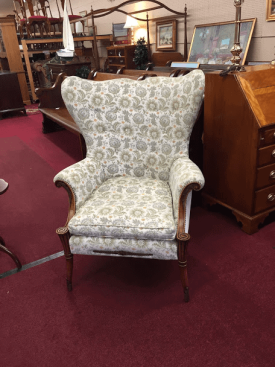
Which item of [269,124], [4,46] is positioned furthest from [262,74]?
[4,46]

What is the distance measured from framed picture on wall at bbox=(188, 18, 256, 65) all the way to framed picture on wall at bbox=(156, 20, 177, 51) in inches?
25.3

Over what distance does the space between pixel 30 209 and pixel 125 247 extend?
1466mm

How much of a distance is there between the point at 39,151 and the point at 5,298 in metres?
2.84

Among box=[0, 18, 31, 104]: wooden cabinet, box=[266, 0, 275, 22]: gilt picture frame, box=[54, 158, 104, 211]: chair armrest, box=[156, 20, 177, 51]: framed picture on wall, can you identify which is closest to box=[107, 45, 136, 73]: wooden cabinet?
box=[156, 20, 177, 51]: framed picture on wall

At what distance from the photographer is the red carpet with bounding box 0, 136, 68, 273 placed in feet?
7.40

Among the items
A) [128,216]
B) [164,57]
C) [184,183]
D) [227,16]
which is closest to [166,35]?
[164,57]

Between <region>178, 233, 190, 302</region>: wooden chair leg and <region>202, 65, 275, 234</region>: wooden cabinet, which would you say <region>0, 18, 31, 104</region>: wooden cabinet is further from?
<region>178, 233, 190, 302</region>: wooden chair leg

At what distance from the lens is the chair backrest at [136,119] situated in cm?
196

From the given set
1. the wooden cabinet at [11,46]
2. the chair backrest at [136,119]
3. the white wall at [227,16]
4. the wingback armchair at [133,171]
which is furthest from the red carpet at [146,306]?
the wooden cabinet at [11,46]

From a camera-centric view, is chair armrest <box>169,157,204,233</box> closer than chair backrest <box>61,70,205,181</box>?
Yes

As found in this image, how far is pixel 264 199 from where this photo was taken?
218 centimetres

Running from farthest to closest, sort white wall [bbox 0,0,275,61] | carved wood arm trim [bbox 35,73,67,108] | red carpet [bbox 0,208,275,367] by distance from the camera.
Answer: carved wood arm trim [bbox 35,73,67,108] → white wall [bbox 0,0,275,61] → red carpet [bbox 0,208,275,367]

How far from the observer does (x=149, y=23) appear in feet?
22.1

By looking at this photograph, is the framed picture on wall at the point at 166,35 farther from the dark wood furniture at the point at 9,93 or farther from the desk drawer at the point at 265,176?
the desk drawer at the point at 265,176
